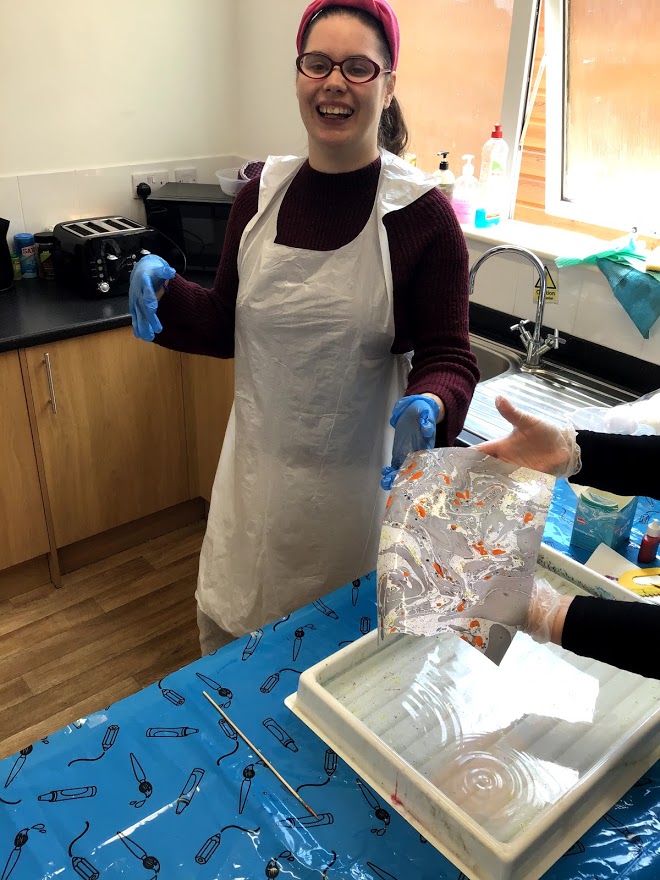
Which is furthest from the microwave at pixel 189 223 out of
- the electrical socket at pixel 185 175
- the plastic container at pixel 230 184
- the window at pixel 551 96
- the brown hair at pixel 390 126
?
the brown hair at pixel 390 126

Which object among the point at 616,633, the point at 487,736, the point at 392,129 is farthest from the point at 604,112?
the point at 487,736

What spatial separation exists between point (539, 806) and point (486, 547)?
0.29 m

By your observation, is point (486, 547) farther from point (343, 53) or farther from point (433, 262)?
point (343, 53)

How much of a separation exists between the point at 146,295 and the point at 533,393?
1097 mm

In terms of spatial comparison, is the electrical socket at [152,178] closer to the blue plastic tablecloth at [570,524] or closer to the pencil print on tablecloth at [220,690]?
the blue plastic tablecloth at [570,524]

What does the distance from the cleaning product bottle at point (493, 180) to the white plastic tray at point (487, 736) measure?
1544 millimetres

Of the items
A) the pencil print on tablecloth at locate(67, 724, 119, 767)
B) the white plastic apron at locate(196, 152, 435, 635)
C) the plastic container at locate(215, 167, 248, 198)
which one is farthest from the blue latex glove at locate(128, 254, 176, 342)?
the plastic container at locate(215, 167, 248, 198)

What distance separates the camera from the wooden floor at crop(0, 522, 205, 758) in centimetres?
203

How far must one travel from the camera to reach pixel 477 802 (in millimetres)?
848

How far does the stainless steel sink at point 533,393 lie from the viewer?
1.91 m

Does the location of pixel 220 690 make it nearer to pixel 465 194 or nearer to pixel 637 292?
pixel 637 292

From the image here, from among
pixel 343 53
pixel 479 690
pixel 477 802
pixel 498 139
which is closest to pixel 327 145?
pixel 343 53

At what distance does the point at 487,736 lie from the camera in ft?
3.03

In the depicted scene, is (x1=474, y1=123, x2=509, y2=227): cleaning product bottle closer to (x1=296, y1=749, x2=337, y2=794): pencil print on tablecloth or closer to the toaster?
the toaster
